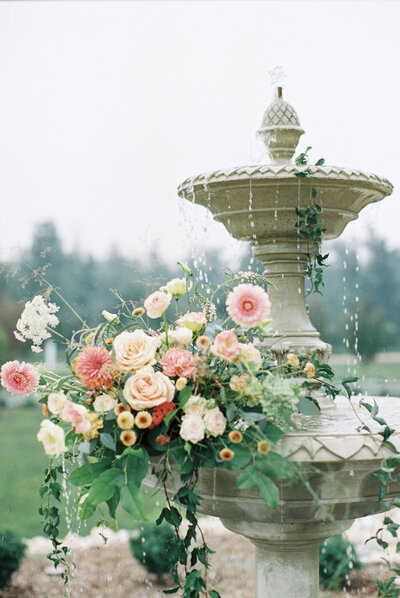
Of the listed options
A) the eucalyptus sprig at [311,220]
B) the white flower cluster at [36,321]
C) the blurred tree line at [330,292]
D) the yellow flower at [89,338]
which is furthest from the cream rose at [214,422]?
the blurred tree line at [330,292]

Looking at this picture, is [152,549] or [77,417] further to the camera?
[152,549]

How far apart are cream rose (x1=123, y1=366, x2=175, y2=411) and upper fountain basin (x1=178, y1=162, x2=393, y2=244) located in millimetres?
804

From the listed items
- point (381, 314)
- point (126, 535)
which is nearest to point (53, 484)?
point (126, 535)

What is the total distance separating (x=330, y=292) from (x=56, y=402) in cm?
811

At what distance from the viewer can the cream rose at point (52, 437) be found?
1.63 meters

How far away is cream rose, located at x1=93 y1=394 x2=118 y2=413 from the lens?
1788mm

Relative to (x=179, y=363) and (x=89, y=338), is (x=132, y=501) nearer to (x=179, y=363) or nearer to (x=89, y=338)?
(x=179, y=363)

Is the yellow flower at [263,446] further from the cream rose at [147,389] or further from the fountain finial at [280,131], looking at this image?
the fountain finial at [280,131]

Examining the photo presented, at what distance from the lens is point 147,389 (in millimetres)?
1727

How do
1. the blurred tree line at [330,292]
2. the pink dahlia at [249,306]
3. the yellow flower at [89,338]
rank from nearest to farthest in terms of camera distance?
the pink dahlia at [249,306] → the yellow flower at [89,338] → the blurred tree line at [330,292]

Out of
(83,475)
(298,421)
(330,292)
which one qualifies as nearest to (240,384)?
(83,475)

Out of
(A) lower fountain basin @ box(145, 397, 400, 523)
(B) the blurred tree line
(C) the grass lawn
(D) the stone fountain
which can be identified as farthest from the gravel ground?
(B) the blurred tree line

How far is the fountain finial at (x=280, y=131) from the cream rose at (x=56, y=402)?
4.16ft

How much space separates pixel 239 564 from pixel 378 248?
617cm
